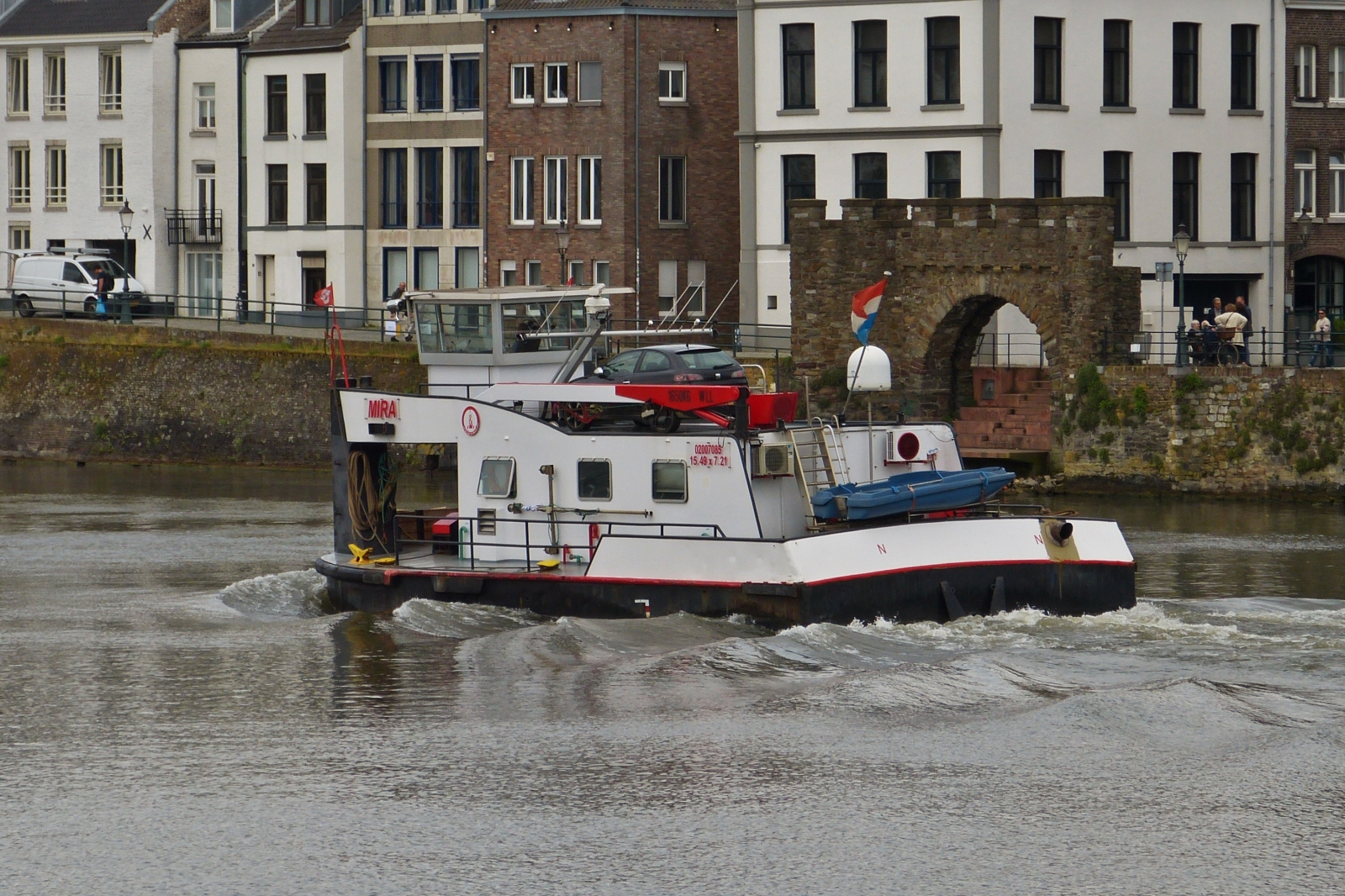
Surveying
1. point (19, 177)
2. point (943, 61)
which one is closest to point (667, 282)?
point (943, 61)

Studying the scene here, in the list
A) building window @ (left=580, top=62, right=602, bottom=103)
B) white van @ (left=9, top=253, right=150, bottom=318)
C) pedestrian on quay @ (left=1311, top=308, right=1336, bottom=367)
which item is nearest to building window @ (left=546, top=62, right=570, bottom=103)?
building window @ (left=580, top=62, right=602, bottom=103)

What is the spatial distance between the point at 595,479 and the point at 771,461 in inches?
78.1

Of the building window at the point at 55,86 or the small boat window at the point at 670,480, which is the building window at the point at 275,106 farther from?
the small boat window at the point at 670,480

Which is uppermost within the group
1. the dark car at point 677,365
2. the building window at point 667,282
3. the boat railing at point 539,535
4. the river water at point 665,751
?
the building window at point 667,282

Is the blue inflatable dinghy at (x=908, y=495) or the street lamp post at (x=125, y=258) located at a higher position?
the street lamp post at (x=125, y=258)

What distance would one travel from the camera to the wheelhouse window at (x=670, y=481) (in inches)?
890

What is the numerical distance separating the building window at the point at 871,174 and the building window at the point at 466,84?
11.6 m

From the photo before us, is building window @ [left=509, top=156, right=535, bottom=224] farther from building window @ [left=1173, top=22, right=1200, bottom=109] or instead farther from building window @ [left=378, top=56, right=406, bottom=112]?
building window @ [left=1173, top=22, right=1200, bottom=109]

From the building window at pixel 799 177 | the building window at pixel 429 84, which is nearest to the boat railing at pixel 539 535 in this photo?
the building window at pixel 799 177

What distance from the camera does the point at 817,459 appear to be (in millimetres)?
23250

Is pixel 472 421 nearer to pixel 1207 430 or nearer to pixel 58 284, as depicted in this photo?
pixel 1207 430

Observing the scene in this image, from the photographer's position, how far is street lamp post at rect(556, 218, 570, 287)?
48.3 m

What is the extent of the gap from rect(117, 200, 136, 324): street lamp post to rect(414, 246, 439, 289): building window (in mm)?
7390

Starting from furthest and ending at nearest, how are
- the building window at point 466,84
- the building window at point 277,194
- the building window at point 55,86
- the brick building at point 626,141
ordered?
the building window at point 55,86, the building window at point 277,194, the building window at point 466,84, the brick building at point 626,141
